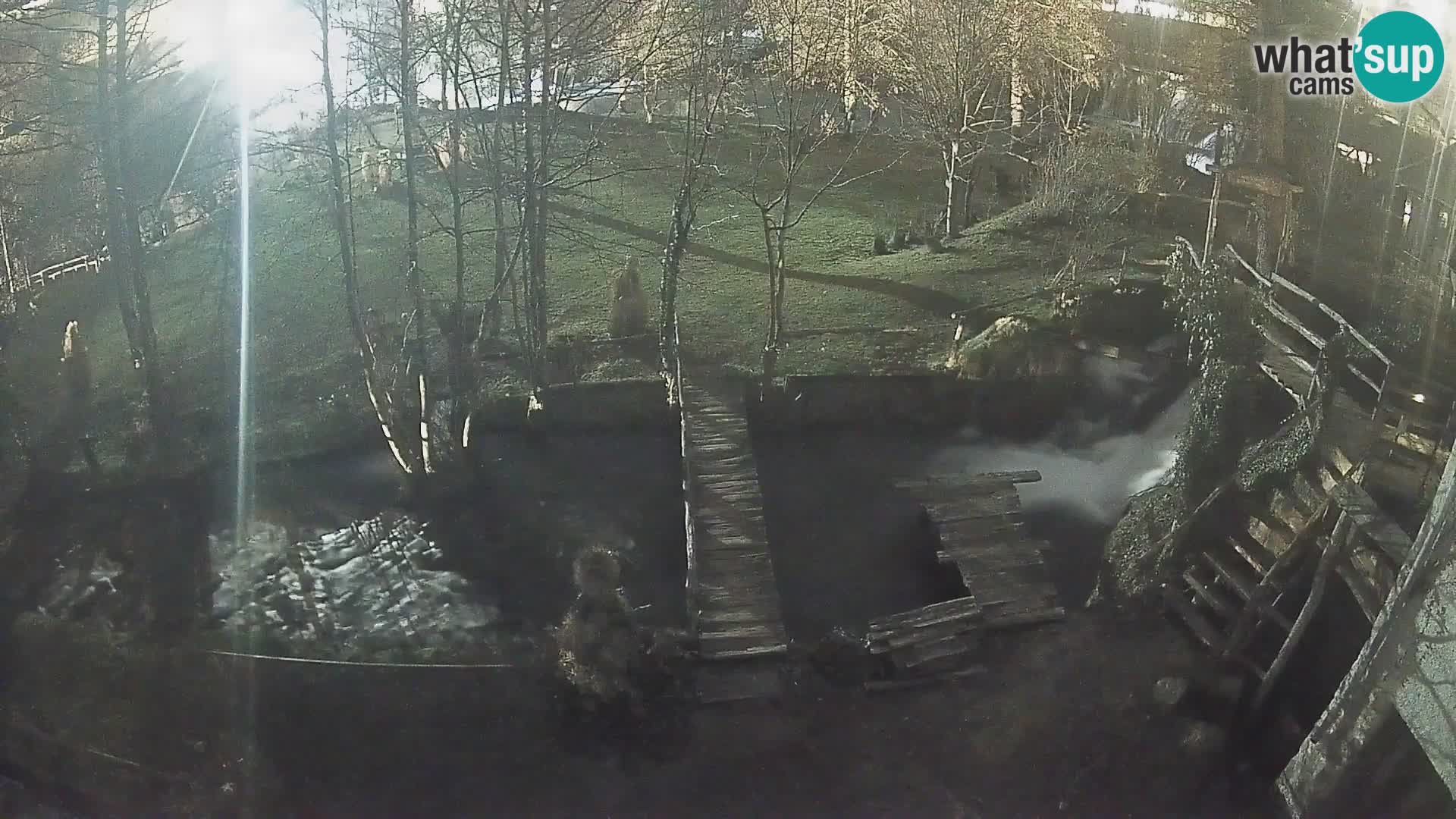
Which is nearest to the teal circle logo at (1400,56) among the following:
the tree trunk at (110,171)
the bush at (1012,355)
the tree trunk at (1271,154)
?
the tree trunk at (1271,154)

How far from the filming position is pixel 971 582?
7.30 m

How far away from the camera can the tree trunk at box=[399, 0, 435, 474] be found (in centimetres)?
780

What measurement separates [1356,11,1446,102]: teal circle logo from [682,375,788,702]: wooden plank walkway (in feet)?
16.2

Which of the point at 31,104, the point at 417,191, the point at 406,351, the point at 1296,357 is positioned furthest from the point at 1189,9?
the point at 31,104

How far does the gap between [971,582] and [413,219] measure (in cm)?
503

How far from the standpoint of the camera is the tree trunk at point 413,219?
780 centimetres

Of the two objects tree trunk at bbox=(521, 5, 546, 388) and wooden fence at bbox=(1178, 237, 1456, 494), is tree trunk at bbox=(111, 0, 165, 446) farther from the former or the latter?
wooden fence at bbox=(1178, 237, 1456, 494)

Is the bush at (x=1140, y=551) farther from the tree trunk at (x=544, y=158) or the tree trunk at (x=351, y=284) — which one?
the tree trunk at (x=351, y=284)

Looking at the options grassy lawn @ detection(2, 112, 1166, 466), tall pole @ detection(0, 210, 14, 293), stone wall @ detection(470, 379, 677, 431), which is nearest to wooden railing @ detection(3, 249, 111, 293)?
tall pole @ detection(0, 210, 14, 293)

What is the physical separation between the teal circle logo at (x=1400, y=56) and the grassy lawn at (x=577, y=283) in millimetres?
4184

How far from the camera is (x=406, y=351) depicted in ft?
31.0

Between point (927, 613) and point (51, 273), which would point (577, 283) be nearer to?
point (51, 273)

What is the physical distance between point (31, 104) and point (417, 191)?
2993 millimetres

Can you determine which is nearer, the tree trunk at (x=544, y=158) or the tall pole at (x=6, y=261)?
the tree trunk at (x=544, y=158)
